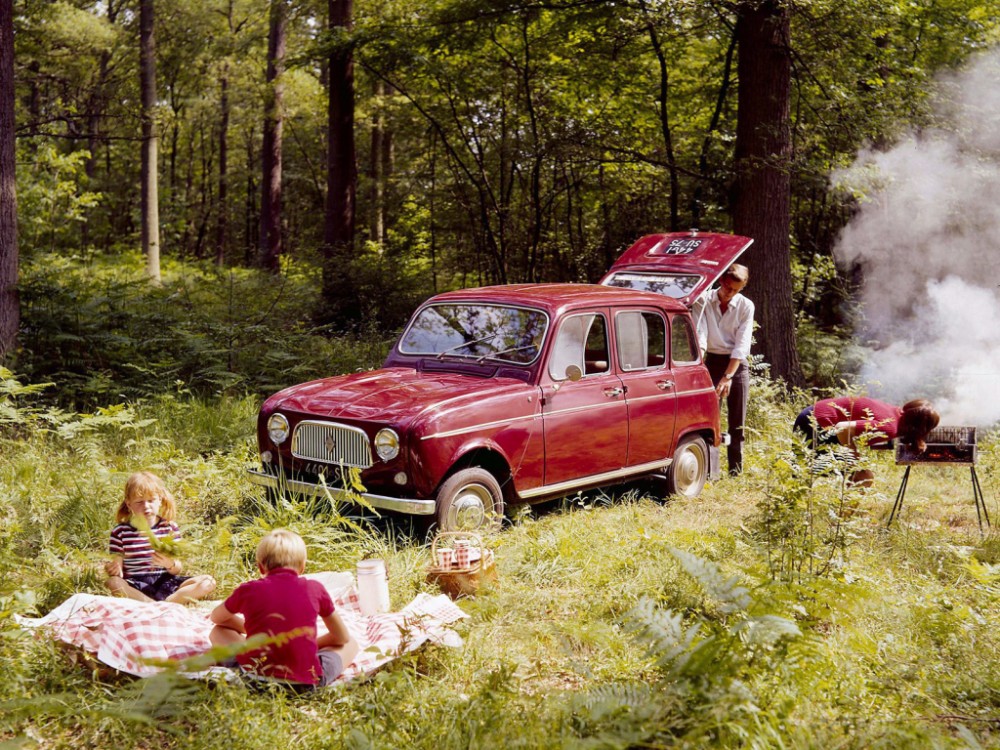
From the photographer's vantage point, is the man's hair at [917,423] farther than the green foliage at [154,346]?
No

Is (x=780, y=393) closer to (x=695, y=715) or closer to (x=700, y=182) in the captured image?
(x=700, y=182)

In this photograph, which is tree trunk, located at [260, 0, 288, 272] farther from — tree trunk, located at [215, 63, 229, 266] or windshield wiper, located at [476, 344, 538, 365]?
windshield wiper, located at [476, 344, 538, 365]

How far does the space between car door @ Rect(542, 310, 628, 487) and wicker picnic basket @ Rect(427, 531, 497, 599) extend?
143cm

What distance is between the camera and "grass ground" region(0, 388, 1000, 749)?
3.72 meters

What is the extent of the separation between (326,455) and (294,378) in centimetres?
523

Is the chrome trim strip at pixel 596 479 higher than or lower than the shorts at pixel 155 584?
higher

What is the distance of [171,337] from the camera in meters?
11.9

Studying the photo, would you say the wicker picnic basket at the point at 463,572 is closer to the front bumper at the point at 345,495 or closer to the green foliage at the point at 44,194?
the front bumper at the point at 345,495

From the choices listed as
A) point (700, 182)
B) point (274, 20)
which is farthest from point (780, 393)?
point (274, 20)

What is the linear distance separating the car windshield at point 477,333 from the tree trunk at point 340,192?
27.1 feet

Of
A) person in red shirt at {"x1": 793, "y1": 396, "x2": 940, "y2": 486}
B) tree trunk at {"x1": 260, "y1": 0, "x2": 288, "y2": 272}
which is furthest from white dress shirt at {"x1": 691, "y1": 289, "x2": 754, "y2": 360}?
tree trunk at {"x1": 260, "y1": 0, "x2": 288, "y2": 272}

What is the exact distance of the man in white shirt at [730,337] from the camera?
8.94 metres

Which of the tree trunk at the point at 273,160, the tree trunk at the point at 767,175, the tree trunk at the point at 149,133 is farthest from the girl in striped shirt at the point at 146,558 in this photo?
the tree trunk at the point at 149,133

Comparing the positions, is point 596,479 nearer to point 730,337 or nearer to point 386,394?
point 386,394
